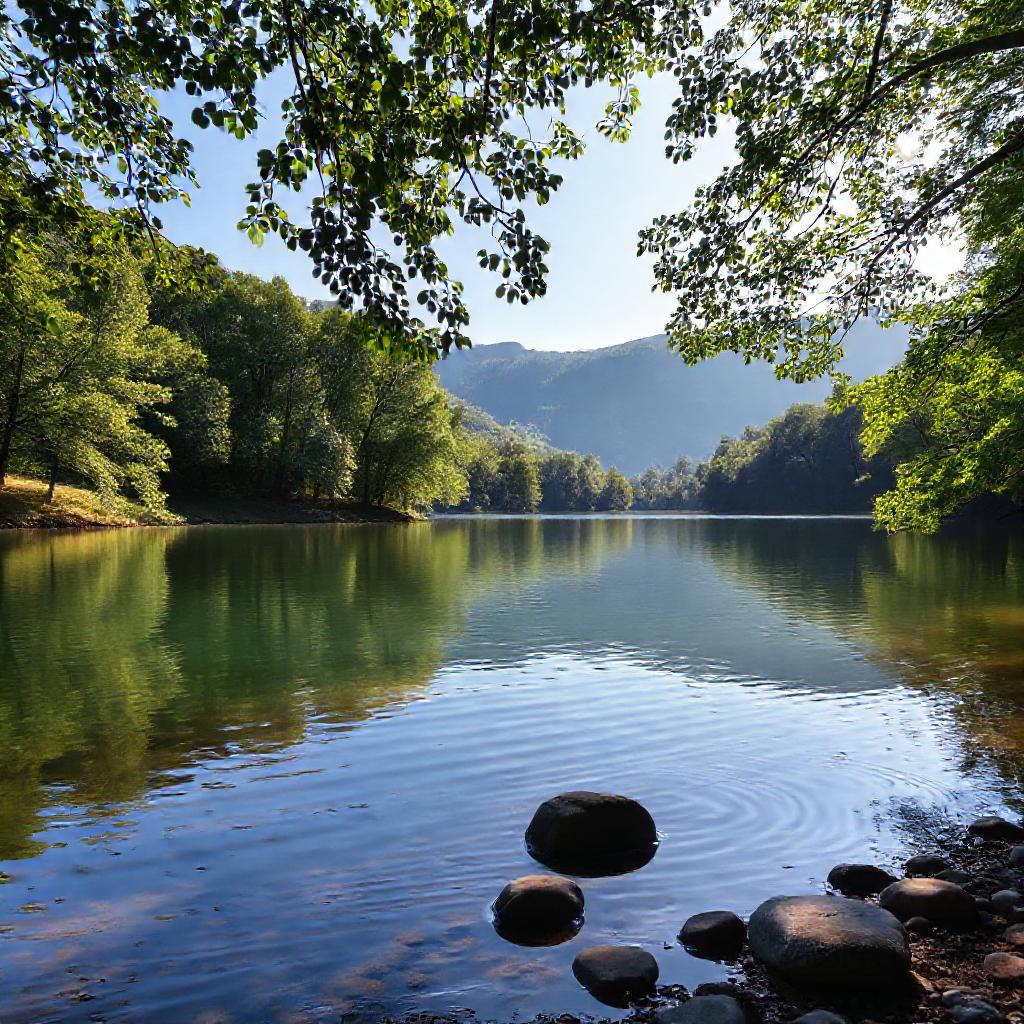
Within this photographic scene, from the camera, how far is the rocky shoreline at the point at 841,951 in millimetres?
4316

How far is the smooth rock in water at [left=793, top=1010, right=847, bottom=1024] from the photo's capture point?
13.2 ft

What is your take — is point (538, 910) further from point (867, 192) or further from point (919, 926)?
point (867, 192)

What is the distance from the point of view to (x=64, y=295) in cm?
4631

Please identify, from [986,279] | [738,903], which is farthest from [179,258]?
[986,279]

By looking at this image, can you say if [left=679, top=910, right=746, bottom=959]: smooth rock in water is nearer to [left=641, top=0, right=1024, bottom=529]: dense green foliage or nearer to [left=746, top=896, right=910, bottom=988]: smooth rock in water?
[left=746, top=896, right=910, bottom=988]: smooth rock in water

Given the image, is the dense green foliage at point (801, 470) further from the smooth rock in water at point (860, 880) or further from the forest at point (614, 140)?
the smooth rock in water at point (860, 880)

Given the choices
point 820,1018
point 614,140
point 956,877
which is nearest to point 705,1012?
point 820,1018

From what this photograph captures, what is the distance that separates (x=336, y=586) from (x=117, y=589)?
7.28 metres

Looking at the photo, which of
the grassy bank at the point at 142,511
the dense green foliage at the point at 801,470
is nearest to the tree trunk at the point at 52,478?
the grassy bank at the point at 142,511

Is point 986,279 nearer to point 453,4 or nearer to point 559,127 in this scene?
point 559,127

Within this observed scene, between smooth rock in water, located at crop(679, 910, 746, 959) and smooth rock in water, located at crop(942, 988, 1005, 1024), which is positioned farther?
smooth rock in water, located at crop(679, 910, 746, 959)

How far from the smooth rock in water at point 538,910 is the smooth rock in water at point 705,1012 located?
4.21ft

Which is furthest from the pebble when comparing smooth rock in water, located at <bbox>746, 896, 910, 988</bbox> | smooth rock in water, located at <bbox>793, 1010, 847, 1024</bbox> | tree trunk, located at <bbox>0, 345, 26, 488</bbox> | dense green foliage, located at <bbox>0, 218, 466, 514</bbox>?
tree trunk, located at <bbox>0, 345, 26, 488</bbox>

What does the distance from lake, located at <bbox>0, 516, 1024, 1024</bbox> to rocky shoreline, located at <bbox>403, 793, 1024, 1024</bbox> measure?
0.72 feet
